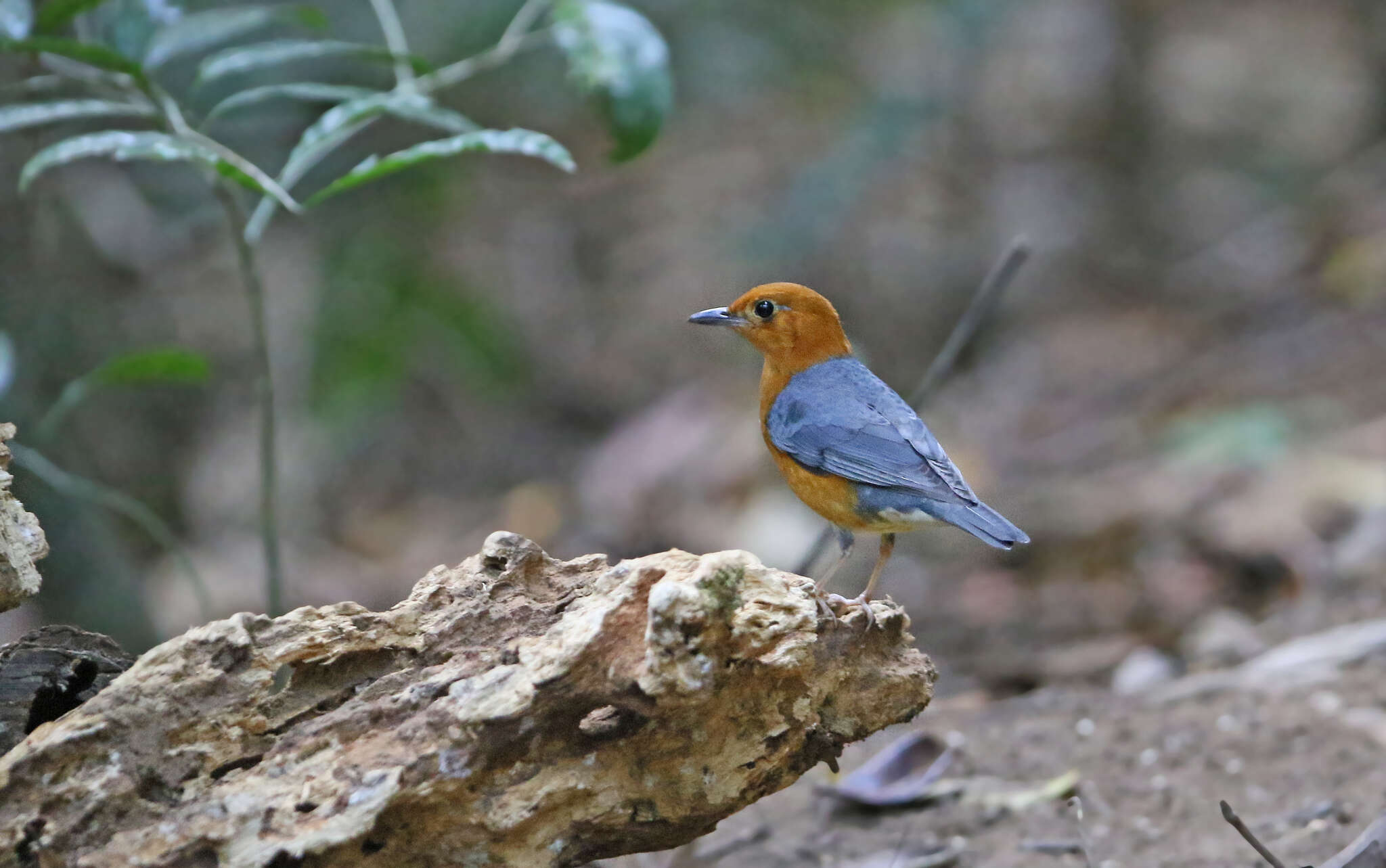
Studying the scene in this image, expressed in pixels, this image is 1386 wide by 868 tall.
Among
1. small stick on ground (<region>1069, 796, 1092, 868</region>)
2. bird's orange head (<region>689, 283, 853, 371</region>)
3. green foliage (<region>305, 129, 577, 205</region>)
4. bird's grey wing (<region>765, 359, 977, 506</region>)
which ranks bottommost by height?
small stick on ground (<region>1069, 796, 1092, 868</region>)

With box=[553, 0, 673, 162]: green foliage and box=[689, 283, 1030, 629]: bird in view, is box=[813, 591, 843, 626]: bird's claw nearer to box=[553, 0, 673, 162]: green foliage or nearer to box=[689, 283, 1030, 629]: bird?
box=[689, 283, 1030, 629]: bird

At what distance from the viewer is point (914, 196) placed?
12.4 m

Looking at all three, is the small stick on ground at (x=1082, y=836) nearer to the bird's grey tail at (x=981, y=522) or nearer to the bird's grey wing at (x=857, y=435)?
the bird's grey tail at (x=981, y=522)

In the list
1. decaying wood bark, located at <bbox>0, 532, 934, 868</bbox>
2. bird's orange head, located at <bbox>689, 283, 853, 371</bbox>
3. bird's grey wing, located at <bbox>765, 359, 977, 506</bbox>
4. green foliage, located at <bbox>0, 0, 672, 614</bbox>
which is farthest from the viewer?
bird's orange head, located at <bbox>689, 283, 853, 371</bbox>

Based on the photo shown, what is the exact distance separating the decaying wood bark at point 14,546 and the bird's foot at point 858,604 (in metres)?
1.67

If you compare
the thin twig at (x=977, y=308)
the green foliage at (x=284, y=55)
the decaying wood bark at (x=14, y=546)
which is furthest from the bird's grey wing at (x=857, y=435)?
the decaying wood bark at (x=14, y=546)

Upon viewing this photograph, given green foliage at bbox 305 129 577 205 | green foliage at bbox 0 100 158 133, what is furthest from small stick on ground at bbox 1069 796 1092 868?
green foliage at bbox 0 100 158 133

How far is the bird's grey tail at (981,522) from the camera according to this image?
3320 millimetres

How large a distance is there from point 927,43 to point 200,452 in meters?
6.56

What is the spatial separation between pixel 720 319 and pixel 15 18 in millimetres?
2189

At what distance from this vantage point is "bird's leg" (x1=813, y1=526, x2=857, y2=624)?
2807 millimetres

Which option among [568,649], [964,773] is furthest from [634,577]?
[964,773]

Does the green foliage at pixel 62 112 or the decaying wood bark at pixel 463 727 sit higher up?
the green foliage at pixel 62 112

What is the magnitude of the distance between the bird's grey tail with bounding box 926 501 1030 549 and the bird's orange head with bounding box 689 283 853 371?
888 millimetres
